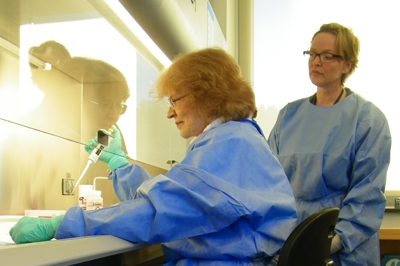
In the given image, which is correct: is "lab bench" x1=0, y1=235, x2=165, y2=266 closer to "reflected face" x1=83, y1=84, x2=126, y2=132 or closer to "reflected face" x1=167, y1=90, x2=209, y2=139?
"reflected face" x1=167, y1=90, x2=209, y2=139

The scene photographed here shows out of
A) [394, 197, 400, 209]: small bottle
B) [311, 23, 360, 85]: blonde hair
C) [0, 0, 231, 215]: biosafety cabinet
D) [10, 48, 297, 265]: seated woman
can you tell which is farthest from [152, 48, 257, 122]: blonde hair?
[394, 197, 400, 209]: small bottle

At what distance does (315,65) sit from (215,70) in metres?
0.73

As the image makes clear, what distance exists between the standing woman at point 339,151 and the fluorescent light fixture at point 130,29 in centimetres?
65

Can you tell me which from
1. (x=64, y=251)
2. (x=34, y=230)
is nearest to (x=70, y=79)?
(x=34, y=230)

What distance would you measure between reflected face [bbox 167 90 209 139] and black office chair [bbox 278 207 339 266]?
1.51ft

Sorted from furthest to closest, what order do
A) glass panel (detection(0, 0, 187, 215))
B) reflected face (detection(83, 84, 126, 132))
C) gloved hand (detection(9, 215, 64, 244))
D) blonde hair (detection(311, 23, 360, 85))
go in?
1. blonde hair (detection(311, 23, 360, 85))
2. reflected face (detection(83, 84, 126, 132))
3. glass panel (detection(0, 0, 187, 215))
4. gloved hand (detection(9, 215, 64, 244))

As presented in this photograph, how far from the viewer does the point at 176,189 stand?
99 cm

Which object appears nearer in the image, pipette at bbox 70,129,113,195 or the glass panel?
the glass panel

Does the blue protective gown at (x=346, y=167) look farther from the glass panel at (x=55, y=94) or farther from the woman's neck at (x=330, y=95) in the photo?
the glass panel at (x=55, y=94)

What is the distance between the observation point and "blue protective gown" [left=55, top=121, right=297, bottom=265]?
97 centimetres

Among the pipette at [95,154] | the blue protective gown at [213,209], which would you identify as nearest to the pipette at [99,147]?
the pipette at [95,154]

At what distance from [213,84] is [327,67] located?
0.77 m

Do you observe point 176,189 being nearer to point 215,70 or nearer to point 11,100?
point 215,70

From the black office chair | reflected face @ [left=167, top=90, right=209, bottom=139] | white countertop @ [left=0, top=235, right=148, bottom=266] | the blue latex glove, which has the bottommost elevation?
the black office chair
